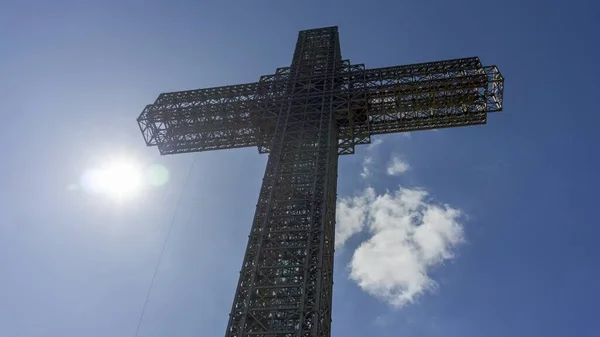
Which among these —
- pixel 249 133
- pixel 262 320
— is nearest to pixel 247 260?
pixel 262 320

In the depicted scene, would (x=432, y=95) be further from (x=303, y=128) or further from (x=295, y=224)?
(x=295, y=224)

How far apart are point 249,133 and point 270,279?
1138cm

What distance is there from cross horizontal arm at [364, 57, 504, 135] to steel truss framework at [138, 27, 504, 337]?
0.05 m

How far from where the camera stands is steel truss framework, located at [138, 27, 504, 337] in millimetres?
20156

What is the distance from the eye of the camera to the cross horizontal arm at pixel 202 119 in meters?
29.9

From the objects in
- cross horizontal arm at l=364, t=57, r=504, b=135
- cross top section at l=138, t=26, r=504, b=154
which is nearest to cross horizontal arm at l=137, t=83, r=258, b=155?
cross top section at l=138, t=26, r=504, b=154

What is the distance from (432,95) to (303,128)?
6.72 meters

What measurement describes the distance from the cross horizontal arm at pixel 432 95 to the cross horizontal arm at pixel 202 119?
258 inches

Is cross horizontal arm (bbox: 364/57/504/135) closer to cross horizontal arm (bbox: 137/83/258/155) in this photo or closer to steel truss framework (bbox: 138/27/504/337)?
steel truss framework (bbox: 138/27/504/337)

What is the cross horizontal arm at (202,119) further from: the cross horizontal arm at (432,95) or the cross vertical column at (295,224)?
the cross horizontal arm at (432,95)

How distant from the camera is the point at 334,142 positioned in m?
27.1

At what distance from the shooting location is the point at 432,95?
27875 millimetres

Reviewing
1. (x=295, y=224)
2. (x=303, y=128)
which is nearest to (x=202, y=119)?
(x=303, y=128)

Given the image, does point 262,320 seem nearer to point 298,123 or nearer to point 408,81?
point 298,123
